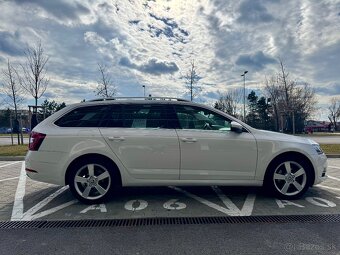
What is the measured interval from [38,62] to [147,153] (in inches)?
512

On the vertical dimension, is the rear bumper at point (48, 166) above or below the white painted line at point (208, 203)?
above

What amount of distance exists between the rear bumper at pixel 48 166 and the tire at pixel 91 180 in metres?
0.17

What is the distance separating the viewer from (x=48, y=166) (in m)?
4.43

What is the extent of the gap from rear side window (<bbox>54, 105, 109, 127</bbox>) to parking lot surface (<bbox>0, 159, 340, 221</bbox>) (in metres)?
1.32

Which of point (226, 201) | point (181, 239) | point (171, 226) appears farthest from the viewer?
point (226, 201)

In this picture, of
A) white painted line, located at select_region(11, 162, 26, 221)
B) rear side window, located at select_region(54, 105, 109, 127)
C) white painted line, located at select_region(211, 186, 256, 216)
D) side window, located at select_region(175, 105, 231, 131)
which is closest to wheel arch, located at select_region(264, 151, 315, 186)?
white painted line, located at select_region(211, 186, 256, 216)

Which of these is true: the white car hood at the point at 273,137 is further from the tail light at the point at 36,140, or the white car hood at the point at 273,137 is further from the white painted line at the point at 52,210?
the tail light at the point at 36,140

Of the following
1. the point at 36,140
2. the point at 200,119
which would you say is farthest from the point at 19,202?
the point at 200,119

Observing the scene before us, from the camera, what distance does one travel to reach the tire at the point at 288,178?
461 cm

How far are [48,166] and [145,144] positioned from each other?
1.60 metres

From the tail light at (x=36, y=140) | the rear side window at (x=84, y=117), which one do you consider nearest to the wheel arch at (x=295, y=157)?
the rear side window at (x=84, y=117)

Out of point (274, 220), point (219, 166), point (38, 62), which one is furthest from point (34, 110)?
point (274, 220)

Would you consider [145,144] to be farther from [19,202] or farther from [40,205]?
[19,202]

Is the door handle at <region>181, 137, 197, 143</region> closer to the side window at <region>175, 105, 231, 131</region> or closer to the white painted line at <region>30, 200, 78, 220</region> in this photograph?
the side window at <region>175, 105, 231, 131</region>
